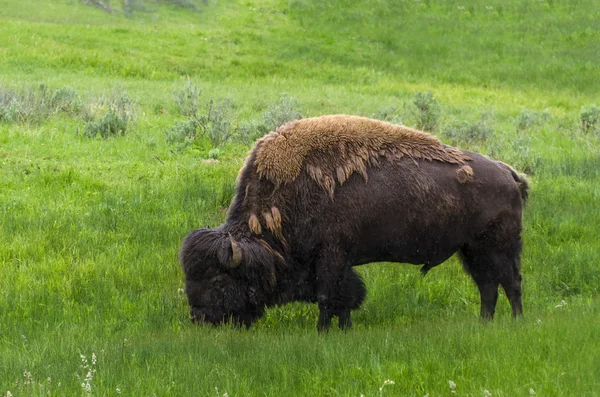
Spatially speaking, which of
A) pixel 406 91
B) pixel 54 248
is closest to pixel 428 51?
pixel 406 91

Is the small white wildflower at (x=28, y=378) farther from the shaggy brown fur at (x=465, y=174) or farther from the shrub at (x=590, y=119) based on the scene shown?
the shrub at (x=590, y=119)

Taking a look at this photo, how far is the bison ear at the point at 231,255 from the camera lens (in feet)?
21.9

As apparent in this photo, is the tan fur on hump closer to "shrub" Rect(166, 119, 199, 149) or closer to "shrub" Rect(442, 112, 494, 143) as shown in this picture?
"shrub" Rect(166, 119, 199, 149)

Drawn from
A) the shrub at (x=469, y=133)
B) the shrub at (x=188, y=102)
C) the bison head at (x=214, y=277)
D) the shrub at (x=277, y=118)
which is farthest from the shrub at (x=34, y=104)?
the bison head at (x=214, y=277)

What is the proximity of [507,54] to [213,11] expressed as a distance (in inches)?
567

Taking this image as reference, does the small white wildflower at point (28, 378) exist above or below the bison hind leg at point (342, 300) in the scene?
above

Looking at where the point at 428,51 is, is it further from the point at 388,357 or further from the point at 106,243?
the point at 388,357

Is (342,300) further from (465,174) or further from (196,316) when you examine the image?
(465,174)

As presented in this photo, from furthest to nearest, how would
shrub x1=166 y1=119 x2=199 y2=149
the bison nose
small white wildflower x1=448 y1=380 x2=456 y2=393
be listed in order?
shrub x1=166 y1=119 x2=199 y2=149, the bison nose, small white wildflower x1=448 y1=380 x2=456 y2=393

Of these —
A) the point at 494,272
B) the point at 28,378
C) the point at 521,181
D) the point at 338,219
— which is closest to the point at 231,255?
the point at 338,219

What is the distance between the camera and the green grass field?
5.19 m

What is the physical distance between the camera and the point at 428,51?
3388 centimetres

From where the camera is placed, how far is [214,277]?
22.4ft

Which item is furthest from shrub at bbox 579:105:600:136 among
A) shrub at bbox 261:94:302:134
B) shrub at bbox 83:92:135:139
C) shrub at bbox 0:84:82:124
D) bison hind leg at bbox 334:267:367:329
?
bison hind leg at bbox 334:267:367:329
